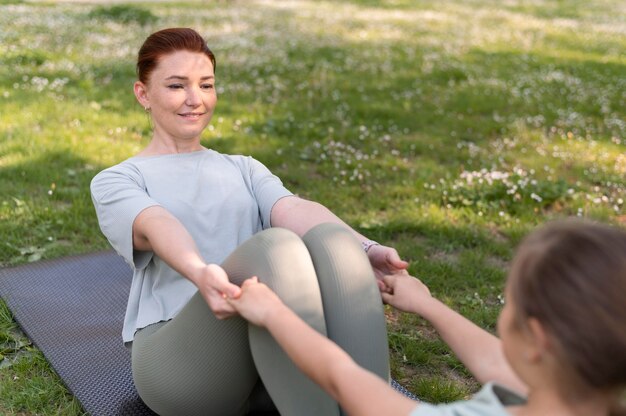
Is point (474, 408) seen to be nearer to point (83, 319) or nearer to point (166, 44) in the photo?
point (166, 44)

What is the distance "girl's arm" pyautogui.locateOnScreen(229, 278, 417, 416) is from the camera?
5.81 ft

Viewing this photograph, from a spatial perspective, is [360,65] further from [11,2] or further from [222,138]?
[11,2]

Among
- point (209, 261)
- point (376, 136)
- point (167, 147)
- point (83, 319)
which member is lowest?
point (83, 319)

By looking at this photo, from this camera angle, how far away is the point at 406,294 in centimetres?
258

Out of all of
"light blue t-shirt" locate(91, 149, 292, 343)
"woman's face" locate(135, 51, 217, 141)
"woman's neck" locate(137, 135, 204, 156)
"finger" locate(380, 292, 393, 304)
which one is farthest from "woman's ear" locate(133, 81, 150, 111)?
"finger" locate(380, 292, 393, 304)

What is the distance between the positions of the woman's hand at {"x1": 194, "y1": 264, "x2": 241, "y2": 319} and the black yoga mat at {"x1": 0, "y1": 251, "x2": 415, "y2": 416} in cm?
90

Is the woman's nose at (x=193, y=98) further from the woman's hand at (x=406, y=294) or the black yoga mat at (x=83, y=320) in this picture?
the black yoga mat at (x=83, y=320)

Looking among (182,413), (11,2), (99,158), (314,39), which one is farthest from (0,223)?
(11,2)

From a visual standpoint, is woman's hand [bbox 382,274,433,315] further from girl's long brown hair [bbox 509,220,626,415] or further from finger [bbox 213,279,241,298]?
girl's long brown hair [bbox 509,220,626,415]

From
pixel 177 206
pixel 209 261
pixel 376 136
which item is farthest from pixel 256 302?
pixel 376 136

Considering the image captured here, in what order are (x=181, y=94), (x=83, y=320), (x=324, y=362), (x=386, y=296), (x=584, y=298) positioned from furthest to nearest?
1. (x=83, y=320)
2. (x=181, y=94)
3. (x=386, y=296)
4. (x=324, y=362)
5. (x=584, y=298)

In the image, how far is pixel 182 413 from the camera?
8.86 ft

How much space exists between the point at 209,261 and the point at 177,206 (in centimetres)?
25

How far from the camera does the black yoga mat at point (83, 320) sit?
10.4 feet
